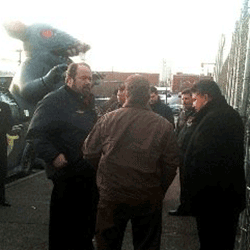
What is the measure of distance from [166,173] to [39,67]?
5605mm

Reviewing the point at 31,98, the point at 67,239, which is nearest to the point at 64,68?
the point at 31,98

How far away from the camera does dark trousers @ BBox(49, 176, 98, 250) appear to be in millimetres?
3738

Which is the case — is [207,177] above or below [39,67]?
below

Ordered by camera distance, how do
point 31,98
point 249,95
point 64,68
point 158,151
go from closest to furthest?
point 158,151 < point 249,95 < point 64,68 < point 31,98

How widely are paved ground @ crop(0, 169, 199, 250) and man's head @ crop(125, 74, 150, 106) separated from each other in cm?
208

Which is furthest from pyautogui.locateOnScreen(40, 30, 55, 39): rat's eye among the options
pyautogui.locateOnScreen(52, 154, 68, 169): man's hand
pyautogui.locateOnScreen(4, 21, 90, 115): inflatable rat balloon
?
pyautogui.locateOnScreen(52, 154, 68, 169): man's hand

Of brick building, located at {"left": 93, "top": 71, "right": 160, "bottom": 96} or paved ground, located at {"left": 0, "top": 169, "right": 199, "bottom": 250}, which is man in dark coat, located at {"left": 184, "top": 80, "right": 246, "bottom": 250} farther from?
brick building, located at {"left": 93, "top": 71, "right": 160, "bottom": 96}

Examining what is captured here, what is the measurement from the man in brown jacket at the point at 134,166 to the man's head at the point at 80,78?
77 centimetres

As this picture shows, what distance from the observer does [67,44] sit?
8312 mm

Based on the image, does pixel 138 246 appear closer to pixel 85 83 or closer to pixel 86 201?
pixel 86 201

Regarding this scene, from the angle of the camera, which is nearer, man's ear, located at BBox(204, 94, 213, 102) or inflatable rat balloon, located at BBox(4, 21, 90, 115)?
man's ear, located at BBox(204, 94, 213, 102)

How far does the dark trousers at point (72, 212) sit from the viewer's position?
3.74 m

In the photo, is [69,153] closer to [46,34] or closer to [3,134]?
[3,134]

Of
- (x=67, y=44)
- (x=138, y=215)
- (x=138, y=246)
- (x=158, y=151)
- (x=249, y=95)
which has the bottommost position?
(x=138, y=246)
